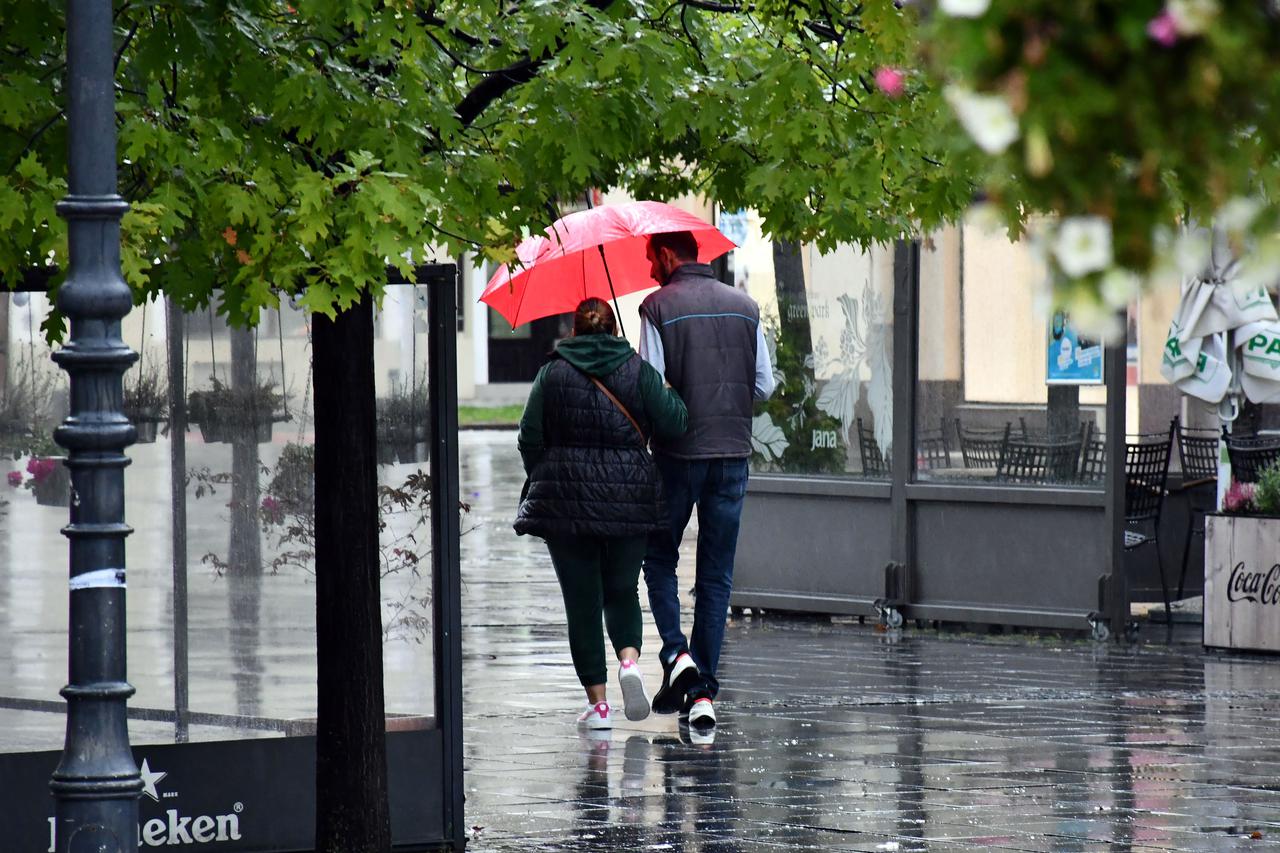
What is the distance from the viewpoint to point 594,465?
28.2 feet

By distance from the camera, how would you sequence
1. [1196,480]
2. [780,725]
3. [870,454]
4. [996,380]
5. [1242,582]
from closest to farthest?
[780,725], [1242,582], [996,380], [870,454], [1196,480]

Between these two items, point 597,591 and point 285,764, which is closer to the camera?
point 285,764

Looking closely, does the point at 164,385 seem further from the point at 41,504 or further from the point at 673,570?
the point at 673,570

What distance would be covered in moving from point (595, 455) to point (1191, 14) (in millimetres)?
6684

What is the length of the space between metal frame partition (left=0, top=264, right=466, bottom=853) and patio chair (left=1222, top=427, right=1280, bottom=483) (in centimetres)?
683

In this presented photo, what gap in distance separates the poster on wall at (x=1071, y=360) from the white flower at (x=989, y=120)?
402 inches

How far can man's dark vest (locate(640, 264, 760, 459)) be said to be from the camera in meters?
8.97

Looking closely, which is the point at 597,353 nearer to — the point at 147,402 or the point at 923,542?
the point at 147,402

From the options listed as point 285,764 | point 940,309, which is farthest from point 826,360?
point 285,764

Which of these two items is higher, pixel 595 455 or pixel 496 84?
pixel 496 84

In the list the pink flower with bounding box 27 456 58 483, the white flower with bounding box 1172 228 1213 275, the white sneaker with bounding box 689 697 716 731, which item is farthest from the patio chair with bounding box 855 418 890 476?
the white flower with bounding box 1172 228 1213 275

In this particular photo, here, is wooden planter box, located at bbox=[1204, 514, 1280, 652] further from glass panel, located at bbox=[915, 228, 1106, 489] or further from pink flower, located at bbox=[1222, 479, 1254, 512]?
glass panel, located at bbox=[915, 228, 1106, 489]

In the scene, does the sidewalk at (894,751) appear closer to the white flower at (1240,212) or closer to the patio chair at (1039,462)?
the patio chair at (1039,462)

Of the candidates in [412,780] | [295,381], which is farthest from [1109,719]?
[295,381]
